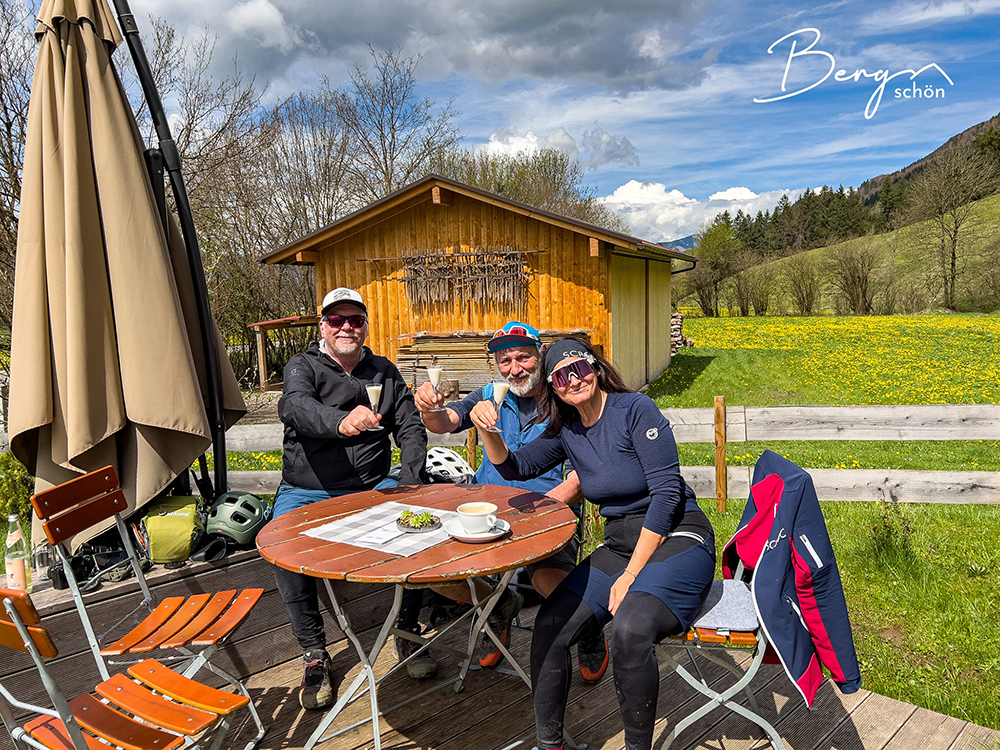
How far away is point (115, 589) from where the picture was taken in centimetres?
298

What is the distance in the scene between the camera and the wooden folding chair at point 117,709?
5.49ft

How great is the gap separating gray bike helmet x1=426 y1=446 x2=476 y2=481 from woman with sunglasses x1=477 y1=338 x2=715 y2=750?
124 centimetres

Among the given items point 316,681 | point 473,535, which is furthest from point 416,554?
point 316,681

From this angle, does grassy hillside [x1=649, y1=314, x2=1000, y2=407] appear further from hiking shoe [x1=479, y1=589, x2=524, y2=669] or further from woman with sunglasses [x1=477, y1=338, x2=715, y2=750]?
woman with sunglasses [x1=477, y1=338, x2=715, y2=750]

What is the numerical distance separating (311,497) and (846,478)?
4.06 meters

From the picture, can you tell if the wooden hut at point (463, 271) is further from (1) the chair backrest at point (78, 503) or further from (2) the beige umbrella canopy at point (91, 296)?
(1) the chair backrest at point (78, 503)

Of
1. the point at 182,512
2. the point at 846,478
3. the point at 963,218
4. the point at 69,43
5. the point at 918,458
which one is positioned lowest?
the point at 918,458

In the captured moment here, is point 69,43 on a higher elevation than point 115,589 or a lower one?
higher

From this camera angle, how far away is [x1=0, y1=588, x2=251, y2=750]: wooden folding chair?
1.67m

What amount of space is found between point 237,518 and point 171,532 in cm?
34

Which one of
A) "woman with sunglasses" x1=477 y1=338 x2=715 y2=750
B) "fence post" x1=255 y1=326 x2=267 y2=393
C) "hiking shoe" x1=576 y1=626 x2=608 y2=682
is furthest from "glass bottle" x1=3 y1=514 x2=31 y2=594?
"fence post" x1=255 y1=326 x2=267 y2=393

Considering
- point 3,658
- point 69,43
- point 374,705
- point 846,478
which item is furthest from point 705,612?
point 69,43

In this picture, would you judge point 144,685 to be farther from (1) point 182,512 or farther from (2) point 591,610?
(2) point 591,610

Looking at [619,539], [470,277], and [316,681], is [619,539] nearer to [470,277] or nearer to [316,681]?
[316,681]
